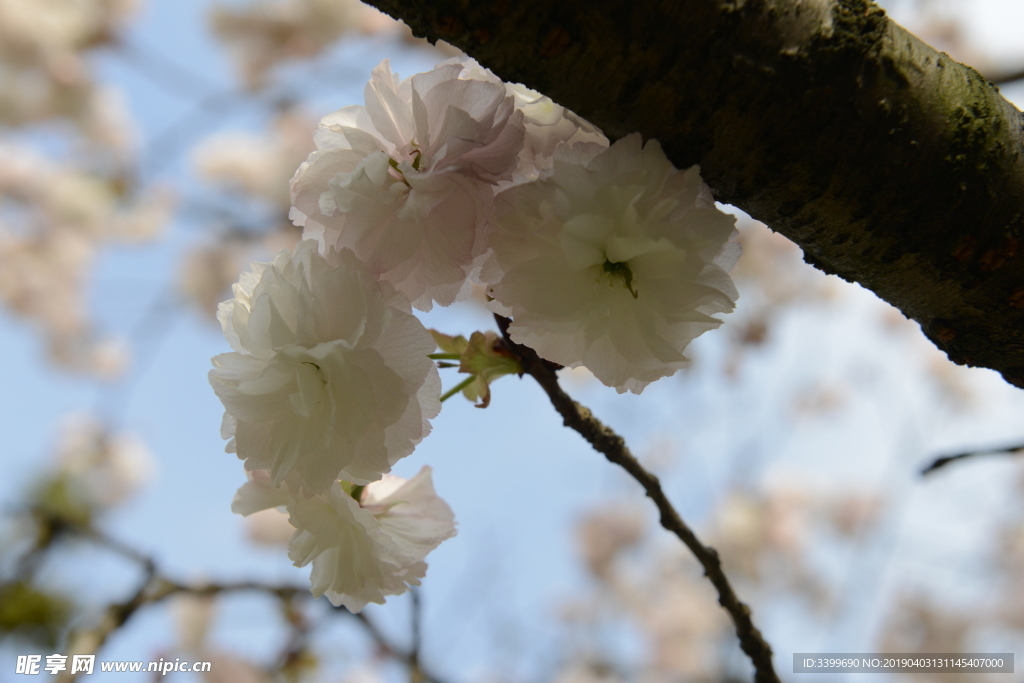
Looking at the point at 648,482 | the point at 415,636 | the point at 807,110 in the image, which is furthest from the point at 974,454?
the point at 415,636

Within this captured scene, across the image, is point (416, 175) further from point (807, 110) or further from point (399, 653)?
point (399, 653)

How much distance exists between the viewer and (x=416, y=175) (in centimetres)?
38

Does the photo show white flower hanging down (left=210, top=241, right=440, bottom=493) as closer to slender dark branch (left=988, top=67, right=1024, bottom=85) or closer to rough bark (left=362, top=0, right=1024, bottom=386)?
rough bark (left=362, top=0, right=1024, bottom=386)

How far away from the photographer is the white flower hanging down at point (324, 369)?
1.26 feet

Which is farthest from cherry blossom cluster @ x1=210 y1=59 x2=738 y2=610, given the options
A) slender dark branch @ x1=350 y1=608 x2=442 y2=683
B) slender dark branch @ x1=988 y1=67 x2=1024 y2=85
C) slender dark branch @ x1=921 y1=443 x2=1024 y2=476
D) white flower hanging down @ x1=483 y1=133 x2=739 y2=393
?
slender dark branch @ x1=988 y1=67 x2=1024 y2=85

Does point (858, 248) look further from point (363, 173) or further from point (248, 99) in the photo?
point (248, 99)

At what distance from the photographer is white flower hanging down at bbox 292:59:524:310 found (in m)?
0.38

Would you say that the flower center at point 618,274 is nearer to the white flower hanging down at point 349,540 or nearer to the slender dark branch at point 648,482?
the slender dark branch at point 648,482

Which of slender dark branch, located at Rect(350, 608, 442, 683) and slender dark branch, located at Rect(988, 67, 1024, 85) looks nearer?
slender dark branch, located at Rect(350, 608, 442, 683)

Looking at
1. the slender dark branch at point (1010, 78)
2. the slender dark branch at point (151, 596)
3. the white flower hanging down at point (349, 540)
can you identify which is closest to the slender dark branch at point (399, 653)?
the slender dark branch at point (151, 596)

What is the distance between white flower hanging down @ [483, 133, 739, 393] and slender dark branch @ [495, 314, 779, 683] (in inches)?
2.0

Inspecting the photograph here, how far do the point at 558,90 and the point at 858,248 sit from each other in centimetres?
23

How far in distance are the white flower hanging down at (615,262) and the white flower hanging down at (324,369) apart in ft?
0.26

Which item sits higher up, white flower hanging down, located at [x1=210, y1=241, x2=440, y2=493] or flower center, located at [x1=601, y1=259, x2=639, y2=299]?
flower center, located at [x1=601, y1=259, x2=639, y2=299]
